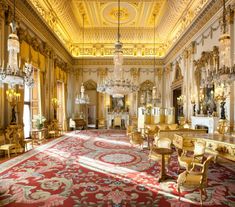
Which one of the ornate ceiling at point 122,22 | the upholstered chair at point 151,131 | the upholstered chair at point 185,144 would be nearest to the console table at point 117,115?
the ornate ceiling at point 122,22

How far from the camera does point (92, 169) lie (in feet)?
16.3

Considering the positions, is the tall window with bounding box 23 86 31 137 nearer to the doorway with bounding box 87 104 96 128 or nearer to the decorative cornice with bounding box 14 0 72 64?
the decorative cornice with bounding box 14 0 72 64

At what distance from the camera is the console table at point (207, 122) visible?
23.7 ft

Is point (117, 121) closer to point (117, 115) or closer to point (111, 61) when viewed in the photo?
point (117, 115)

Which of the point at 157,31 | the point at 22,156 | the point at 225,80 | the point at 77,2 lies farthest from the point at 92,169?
the point at 157,31

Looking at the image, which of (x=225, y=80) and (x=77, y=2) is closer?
(x=225, y=80)

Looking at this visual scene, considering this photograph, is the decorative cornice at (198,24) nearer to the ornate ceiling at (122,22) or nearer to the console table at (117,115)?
the ornate ceiling at (122,22)

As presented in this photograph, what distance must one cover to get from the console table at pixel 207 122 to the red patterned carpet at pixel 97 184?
2.27m

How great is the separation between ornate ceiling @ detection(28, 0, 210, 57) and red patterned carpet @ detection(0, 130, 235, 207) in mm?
6629

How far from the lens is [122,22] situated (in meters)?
12.9

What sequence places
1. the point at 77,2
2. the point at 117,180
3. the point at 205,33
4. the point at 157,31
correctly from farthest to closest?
the point at 157,31, the point at 77,2, the point at 205,33, the point at 117,180

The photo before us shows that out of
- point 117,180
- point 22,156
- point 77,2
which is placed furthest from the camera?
point 77,2

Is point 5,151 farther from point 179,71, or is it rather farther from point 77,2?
point 179,71

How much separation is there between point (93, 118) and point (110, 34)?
24.3 ft
